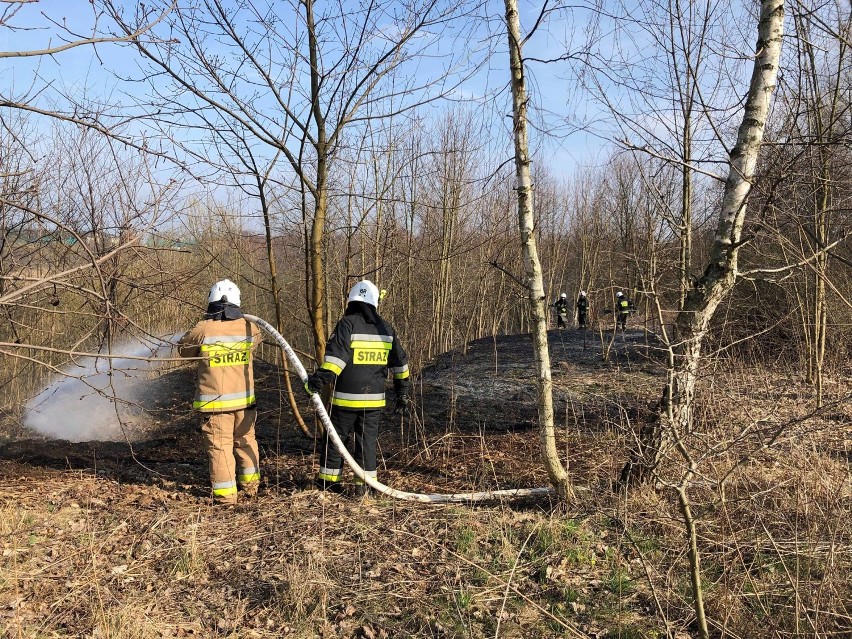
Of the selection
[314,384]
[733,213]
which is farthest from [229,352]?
[733,213]

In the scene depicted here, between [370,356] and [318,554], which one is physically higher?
[370,356]

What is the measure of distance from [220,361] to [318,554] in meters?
2.06

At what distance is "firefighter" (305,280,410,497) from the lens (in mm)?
5211

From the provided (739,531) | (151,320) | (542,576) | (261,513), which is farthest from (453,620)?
(151,320)

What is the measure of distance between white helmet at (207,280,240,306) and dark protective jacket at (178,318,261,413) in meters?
0.19

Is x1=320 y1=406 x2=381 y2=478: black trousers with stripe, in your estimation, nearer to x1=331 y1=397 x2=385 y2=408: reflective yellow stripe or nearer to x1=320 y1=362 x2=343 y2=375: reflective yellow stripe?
x1=331 y1=397 x2=385 y2=408: reflective yellow stripe

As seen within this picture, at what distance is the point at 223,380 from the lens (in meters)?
5.11

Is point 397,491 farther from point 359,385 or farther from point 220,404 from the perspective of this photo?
point 220,404

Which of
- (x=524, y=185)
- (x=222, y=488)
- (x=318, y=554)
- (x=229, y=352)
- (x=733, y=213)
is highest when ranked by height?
(x=524, y=185)

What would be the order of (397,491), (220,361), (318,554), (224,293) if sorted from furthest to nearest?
(224,293), (220,361), (397,491), (318,554)

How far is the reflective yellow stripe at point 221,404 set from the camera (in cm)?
500

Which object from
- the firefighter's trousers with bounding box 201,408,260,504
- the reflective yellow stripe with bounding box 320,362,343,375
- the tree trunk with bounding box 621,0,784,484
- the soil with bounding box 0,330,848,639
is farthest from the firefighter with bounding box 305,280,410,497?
the tree trunk with bounding box 621,0,784,484

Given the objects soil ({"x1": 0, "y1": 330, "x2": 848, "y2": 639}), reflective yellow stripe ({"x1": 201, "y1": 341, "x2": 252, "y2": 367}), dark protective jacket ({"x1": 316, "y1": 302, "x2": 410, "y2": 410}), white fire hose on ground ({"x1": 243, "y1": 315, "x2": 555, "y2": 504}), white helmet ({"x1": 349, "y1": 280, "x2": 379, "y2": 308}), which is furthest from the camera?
white helmet ({"x1": 349, "y1": 280, "x2": 379, "y2": 308})

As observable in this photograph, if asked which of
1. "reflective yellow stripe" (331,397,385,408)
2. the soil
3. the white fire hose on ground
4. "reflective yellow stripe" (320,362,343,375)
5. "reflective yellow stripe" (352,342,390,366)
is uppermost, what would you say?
"reflective yellow stripe" (352,342,390,366)
